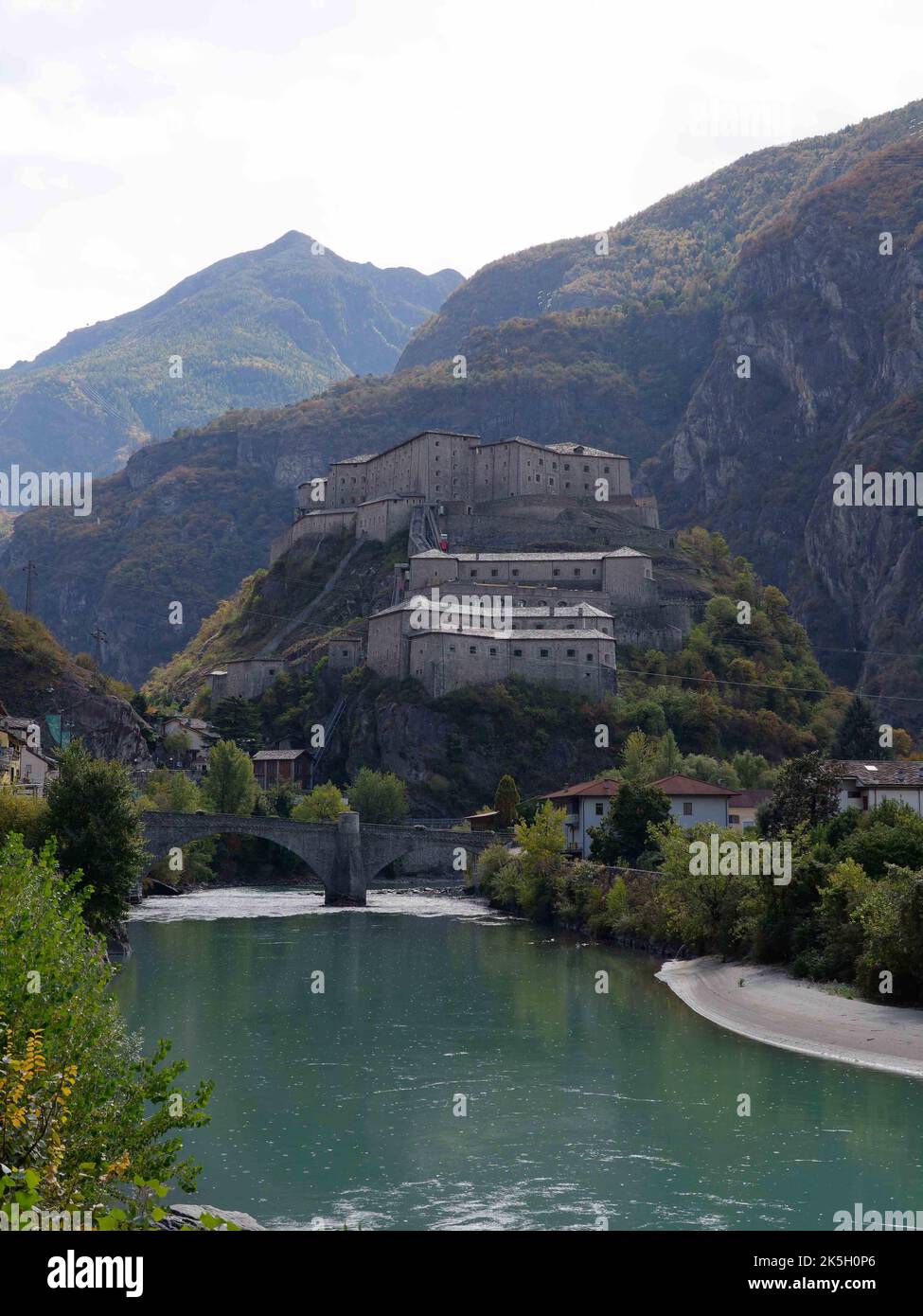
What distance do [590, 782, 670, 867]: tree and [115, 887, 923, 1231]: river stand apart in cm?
1422

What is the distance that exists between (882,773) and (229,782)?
5697cm

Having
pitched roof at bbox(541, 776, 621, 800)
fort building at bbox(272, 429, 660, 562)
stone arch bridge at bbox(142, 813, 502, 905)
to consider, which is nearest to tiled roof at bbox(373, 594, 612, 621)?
fort building at bbox(272, 429, 660, 562)

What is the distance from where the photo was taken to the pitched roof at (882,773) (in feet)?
201

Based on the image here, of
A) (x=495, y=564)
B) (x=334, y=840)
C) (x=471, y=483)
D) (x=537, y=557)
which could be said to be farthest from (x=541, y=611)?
(x=334, y=840)

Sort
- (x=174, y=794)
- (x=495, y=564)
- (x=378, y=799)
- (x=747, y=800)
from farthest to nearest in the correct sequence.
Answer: (x=495, y=564) → (x=378, y=799) → (x=174, y=794) → (x=747, y=800)

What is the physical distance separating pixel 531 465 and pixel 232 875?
60.7 metres

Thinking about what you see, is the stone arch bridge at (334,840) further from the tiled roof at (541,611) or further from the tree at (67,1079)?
the tree at (67,1079)

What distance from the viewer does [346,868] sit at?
89.5 meters

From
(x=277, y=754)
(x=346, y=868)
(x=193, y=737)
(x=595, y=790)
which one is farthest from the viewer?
(x=193, y=737)

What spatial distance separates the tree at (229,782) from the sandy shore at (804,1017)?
197 feet

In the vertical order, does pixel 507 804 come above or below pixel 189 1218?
above

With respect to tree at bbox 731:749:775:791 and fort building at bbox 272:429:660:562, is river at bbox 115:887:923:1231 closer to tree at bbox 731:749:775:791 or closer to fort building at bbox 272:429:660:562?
tree at bbox 731:749:775:791

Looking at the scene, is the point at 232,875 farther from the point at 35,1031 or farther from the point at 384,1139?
the point at 35,1031

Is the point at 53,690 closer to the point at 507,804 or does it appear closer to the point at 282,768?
the point at 282,768
